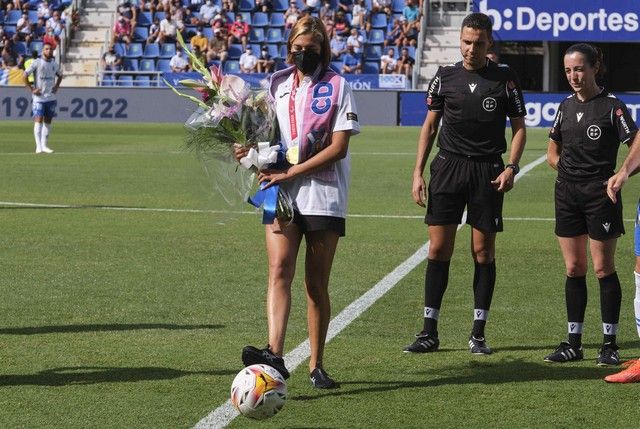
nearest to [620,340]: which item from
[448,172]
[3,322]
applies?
[448,172]

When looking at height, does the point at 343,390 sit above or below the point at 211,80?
below

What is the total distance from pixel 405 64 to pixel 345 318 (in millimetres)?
30900

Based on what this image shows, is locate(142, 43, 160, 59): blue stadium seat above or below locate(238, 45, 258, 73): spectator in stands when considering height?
above

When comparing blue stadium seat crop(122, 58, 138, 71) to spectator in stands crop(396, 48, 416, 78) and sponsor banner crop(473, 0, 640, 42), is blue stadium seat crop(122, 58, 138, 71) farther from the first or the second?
sponsor banner crop(473, 0, 640, 42)

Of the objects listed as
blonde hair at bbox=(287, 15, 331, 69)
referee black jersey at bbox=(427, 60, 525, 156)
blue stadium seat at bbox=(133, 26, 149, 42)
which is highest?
blonde hair at bbox=(287, 15, 331, 69)

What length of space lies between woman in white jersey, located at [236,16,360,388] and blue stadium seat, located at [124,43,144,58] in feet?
121

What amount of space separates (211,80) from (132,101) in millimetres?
33085

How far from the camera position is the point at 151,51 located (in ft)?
141

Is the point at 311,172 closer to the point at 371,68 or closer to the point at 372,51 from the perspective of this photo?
the point at 371,68

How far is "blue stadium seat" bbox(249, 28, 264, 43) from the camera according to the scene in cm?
4253

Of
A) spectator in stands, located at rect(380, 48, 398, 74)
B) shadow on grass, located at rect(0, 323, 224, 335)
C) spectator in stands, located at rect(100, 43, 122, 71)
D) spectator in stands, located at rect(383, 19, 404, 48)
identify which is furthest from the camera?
spectator in stands, located at rect(100, 43, 122, 71)

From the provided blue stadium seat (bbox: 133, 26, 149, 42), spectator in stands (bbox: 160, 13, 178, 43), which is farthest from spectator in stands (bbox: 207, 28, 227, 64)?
blue stadium seat (bbox: 133, 26, 149, 42)

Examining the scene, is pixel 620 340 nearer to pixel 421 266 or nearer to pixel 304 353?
pixel 304 353

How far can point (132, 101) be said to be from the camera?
1544 inches
